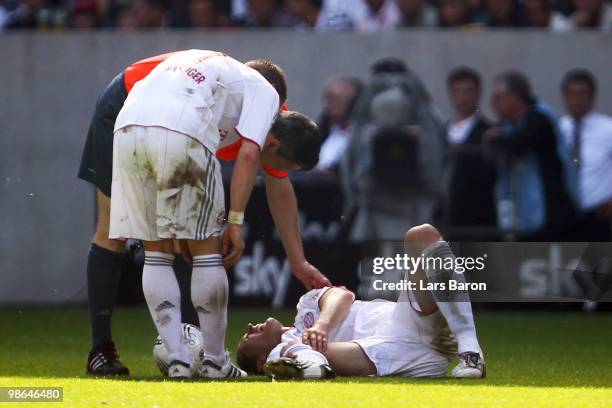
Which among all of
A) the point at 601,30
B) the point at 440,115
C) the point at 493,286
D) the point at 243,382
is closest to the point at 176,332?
the point at 243,382

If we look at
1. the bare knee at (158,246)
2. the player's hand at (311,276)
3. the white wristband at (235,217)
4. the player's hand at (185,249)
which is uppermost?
the white wristband at (235,217)

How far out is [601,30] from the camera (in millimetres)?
12047

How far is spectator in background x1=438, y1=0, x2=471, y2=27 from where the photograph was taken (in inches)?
490

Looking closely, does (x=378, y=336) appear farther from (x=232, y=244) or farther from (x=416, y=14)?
(x=416, y=14)

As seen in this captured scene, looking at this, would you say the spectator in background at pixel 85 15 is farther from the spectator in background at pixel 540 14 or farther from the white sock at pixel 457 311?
the white sock at pixel 457 311

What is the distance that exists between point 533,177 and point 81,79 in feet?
13.6

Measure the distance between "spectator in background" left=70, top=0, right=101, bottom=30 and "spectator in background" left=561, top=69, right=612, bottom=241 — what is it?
4.40 m

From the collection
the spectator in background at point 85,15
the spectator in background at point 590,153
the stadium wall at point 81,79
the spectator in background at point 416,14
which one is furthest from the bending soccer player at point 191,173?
the spectator in background at point 85,15

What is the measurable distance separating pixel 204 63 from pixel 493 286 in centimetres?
412

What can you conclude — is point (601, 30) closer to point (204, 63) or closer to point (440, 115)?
point (440, 115)

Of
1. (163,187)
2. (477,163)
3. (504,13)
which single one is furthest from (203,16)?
(163,187)

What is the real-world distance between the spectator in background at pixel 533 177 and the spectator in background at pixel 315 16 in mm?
1888

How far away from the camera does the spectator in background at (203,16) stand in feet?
41.6

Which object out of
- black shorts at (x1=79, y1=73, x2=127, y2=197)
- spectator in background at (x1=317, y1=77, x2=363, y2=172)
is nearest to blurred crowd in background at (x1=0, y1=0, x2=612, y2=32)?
spectator in background at (x1=317, y1=77, x2=363, y2=172)
